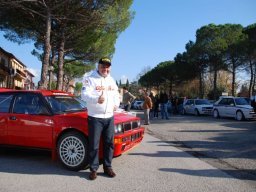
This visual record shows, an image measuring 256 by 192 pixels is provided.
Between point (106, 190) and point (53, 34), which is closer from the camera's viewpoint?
point (106, 190)

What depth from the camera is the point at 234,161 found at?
301 inches

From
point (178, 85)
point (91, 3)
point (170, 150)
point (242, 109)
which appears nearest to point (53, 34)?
point (91, 3)

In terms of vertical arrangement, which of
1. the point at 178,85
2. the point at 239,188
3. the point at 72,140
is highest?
the point at 178,85

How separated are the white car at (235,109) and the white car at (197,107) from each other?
128 inches

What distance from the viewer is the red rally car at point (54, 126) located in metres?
6.40

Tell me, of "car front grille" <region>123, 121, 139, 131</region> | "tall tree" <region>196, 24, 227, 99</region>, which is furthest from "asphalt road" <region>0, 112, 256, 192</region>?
"tall tree" <region>196, 24, 227, 99</region>

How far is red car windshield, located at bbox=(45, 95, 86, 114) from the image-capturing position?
7.16 metres

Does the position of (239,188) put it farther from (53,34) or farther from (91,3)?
(53,34)

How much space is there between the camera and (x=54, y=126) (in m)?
6.68

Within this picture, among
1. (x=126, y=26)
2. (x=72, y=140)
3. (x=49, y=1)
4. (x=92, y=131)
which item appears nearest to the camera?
(x=92, y=131)

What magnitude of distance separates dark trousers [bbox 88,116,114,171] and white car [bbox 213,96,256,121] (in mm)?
16021

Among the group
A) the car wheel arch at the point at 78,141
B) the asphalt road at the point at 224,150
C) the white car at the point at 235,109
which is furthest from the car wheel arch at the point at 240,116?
the car wheel arch at the point at 78,141

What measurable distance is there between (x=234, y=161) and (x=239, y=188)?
7.59 feet

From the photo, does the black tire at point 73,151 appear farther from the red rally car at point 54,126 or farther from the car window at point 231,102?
the car window at point 231,102
